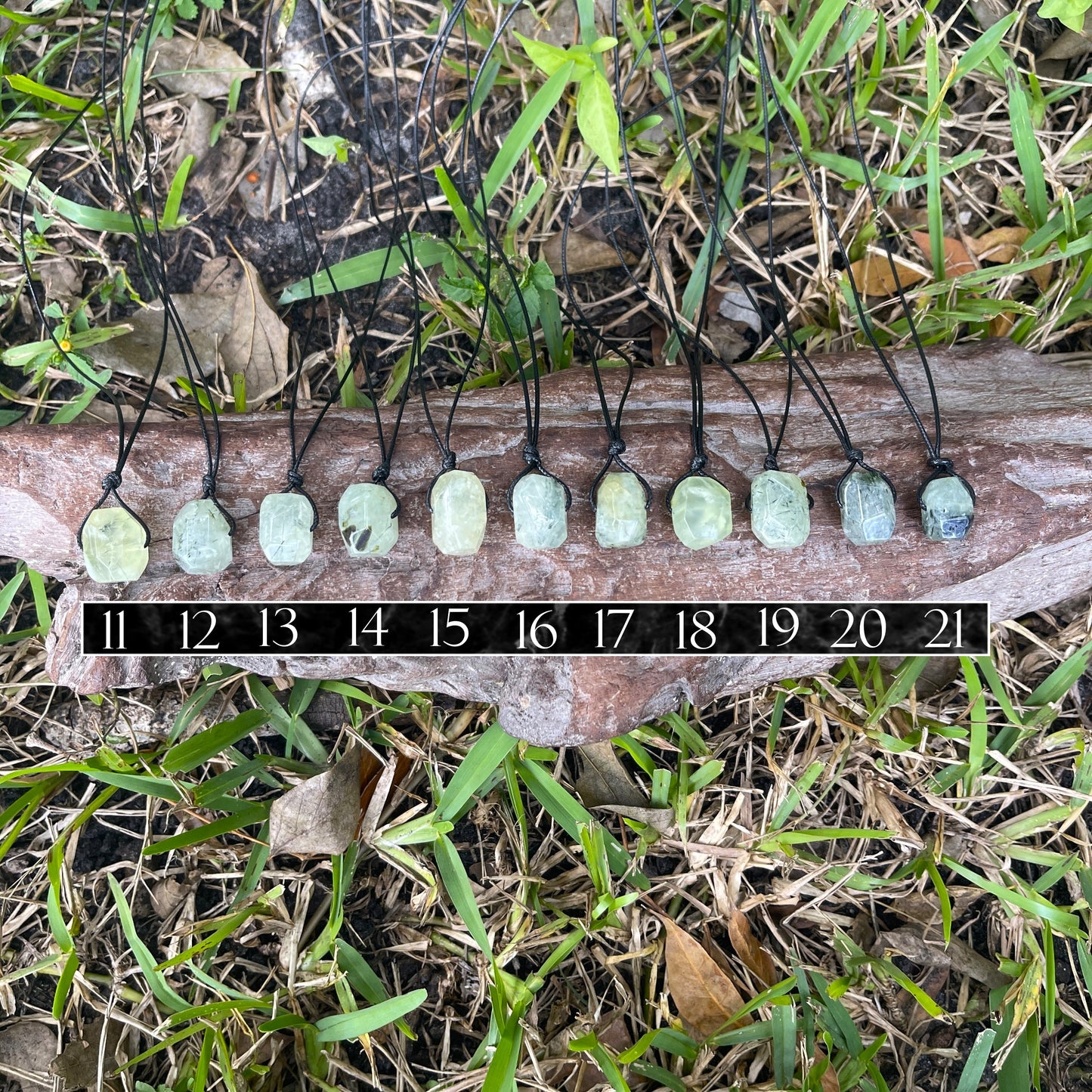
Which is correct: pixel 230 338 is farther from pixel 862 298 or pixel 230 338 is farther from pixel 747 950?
pixel 747 950

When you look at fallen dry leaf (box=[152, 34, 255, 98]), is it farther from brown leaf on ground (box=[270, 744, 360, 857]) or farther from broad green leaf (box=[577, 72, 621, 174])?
brown leaf on ground (box=[270, 744, 360, 857])

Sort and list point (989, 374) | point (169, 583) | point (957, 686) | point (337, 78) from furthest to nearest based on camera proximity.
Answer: point (337, 78)
point (957, 686)
point (989, 374)
point (169, 583)

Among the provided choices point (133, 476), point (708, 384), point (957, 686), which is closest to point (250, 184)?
point (133, 476)

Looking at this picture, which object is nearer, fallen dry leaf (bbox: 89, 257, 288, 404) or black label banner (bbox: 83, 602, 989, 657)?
black label banner (bbox: 83, 602, 989, 657)

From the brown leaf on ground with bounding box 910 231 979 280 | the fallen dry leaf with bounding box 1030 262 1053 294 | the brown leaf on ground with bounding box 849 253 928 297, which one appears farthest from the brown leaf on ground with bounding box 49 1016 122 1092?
the fallen dry leaf with bounding box 1030 262 1053 294

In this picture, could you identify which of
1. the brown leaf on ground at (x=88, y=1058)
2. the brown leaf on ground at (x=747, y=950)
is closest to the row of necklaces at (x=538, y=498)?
the brown leaf on ground at (x=747, y=950)

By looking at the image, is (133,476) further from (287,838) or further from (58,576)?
(287,838)

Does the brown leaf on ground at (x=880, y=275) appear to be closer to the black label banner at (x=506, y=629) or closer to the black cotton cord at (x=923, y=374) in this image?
the black cotton cord at (x=923, y=374)
